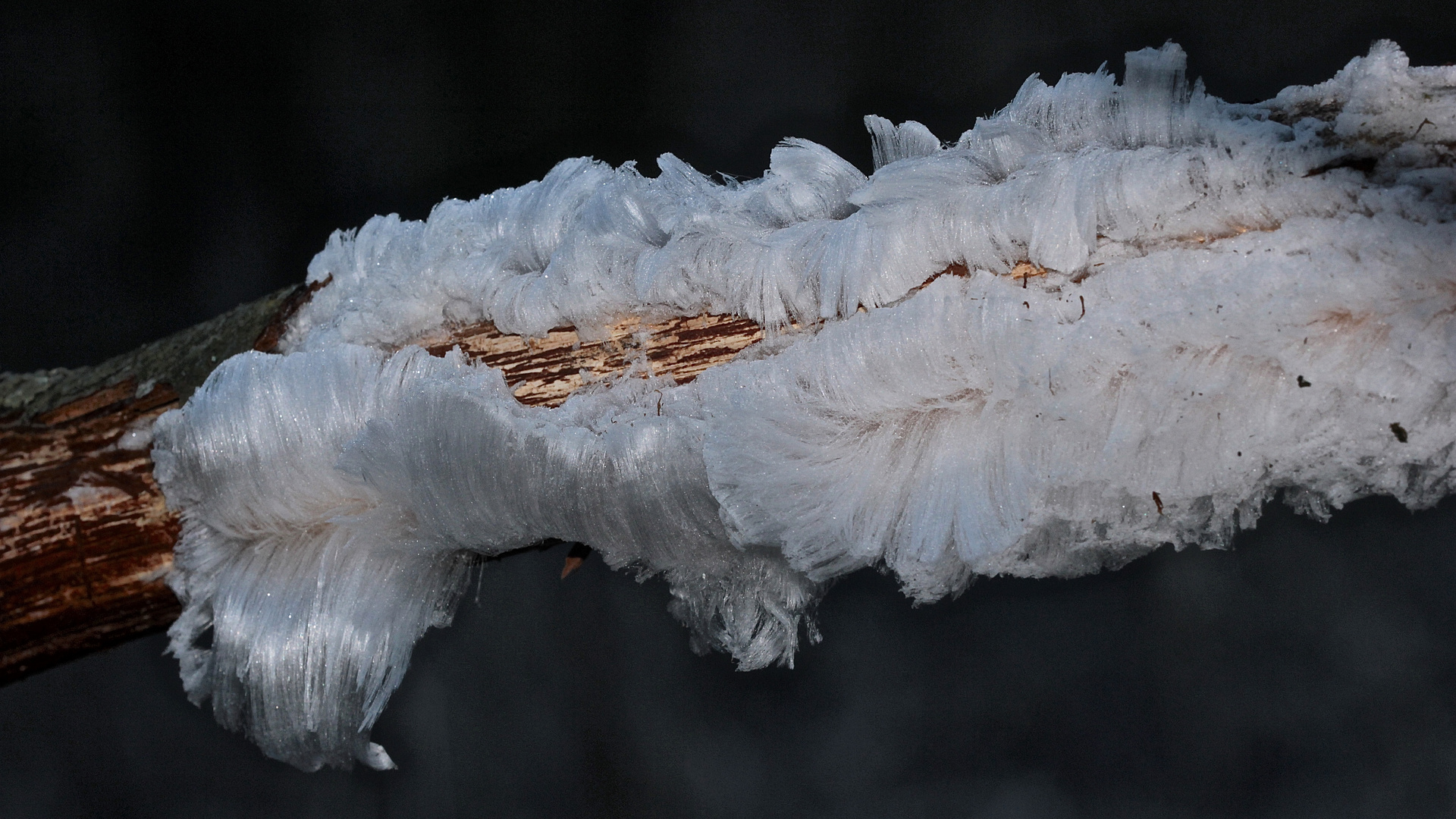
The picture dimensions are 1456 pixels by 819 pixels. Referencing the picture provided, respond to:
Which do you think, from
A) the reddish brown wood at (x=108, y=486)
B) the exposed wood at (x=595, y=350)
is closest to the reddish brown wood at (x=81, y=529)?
the reddish brown wood at (x=108, y=486)

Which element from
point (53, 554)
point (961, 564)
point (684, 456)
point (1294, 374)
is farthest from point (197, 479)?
point (1294, 374)

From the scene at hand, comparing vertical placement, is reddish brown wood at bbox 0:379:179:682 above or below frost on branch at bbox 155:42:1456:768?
below

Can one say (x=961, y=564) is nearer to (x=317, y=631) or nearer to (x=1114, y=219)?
(x=1114, y=219)

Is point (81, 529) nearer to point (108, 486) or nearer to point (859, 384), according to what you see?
point (108, 486)

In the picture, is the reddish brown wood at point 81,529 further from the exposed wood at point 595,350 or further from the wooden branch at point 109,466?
the exposed wood at point 595,350

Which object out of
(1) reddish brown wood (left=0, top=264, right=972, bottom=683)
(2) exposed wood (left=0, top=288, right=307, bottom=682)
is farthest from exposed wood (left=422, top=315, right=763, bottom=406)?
(2) exposed wood (left=0, top=288, right=307, bottom=682)

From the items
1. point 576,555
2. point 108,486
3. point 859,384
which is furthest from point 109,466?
point 859,384

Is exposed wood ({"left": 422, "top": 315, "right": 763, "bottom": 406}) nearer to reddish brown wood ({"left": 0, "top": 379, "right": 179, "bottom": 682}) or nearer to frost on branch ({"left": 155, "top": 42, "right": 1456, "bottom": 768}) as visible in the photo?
frost on branch ({"left": 155, "top": 42, "right": 1456, "bottom": 768})
